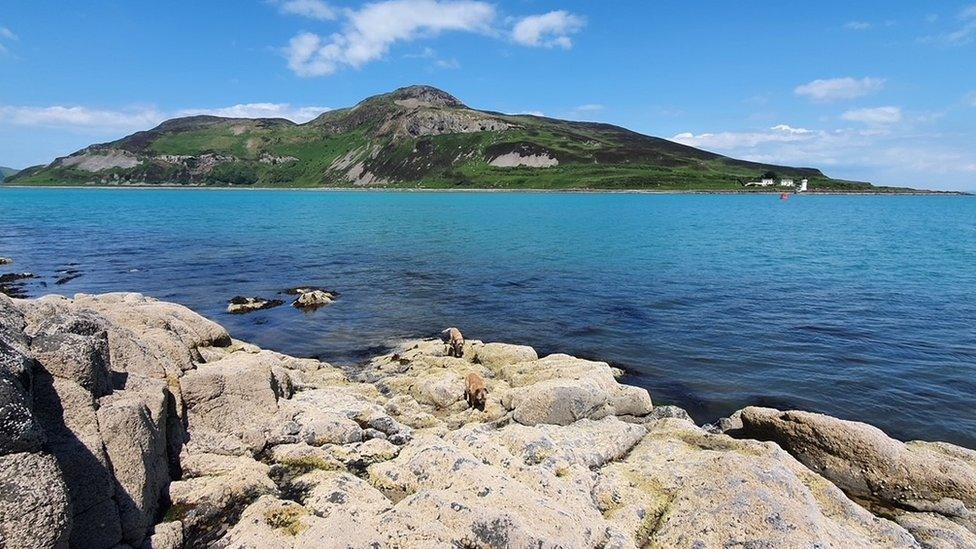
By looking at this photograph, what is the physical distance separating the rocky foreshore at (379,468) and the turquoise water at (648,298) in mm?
7756

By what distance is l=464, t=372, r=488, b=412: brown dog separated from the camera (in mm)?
17922

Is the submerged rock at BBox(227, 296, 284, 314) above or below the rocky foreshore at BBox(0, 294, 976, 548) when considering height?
below

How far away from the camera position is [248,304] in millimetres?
A: 36188

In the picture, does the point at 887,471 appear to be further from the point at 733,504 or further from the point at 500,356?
the point at 500,356

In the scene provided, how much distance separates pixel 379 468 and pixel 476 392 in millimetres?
6316

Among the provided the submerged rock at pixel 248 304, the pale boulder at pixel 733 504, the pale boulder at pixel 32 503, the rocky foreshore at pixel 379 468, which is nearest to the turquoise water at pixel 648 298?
the submerged rock at pixel 248 304

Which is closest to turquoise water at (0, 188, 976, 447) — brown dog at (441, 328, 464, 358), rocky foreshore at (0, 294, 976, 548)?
brown dog at (441, 328, 464, 358)

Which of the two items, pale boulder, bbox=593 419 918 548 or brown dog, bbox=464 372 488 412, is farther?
brown dog, bbox=464 372 488 412

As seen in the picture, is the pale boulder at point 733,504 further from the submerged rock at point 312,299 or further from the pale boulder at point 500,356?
the submerged rock at point 312,299

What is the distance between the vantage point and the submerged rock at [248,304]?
116 ft

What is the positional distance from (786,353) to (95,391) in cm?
2938

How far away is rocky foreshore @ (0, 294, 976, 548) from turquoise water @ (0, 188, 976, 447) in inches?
305

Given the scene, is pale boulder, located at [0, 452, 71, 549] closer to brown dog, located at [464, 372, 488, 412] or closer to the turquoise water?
brown dog, located at [464, 372, 488, 412]

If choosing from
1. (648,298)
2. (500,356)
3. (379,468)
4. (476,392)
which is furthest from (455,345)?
(648,298)
